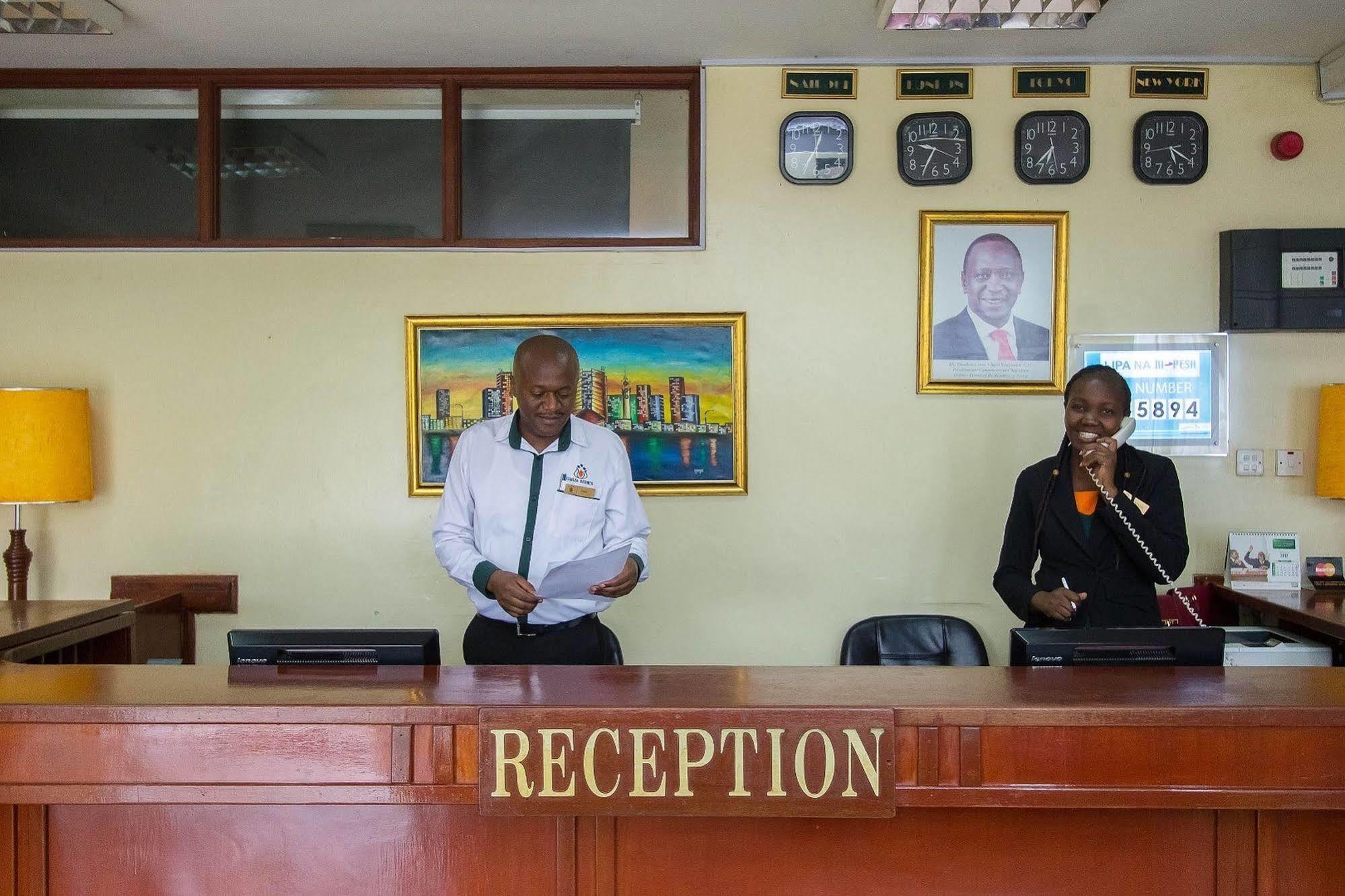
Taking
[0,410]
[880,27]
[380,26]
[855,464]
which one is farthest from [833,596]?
[0,410]

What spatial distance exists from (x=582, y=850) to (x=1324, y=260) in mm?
3711

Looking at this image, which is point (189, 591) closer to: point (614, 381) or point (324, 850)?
point (614, 381)

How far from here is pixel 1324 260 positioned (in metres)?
4.08

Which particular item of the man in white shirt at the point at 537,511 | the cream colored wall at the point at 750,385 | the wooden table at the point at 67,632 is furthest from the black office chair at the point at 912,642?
the wooden table at the point at 67,632

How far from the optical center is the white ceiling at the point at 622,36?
3559 millimetres

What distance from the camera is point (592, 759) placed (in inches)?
74.2

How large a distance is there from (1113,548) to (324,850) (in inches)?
84.3

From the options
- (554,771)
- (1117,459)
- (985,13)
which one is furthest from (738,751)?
(985,13)

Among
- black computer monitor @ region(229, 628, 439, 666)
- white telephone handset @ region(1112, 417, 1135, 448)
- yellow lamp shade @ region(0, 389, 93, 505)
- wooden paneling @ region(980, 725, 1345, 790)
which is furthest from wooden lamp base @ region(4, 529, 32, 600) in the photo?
white telephone handset @ region(1112, 417, 1135, 448)

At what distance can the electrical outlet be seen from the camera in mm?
4141

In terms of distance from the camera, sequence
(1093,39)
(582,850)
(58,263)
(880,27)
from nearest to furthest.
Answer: (582,850) → (880,27) → (1093,39) → (58,263)

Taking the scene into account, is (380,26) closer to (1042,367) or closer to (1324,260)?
(1042,367)

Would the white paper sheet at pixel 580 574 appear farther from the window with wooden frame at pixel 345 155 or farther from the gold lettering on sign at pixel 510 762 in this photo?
the window with wooden frame at pixel 345 155

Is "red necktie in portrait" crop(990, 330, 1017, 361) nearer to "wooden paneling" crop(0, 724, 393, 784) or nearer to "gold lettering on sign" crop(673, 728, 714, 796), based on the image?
"gold lettering on sign" crop(673, 728, 714, 796)
